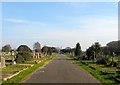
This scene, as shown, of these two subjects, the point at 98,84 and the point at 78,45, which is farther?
the point at 78,45

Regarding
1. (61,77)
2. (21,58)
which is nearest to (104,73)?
(61,77)

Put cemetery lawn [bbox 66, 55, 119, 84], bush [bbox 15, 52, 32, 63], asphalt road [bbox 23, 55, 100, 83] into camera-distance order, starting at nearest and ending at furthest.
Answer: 1. asphalt road [bbox 23, 55, 100, 83]
2. cemetery lawn [bbox 66, 55, 119, 84]
3. bush [bbox 15, 52, 32, 63]

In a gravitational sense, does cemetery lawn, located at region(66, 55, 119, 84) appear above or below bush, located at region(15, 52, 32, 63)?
below

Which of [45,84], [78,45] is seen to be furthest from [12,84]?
[78,45]

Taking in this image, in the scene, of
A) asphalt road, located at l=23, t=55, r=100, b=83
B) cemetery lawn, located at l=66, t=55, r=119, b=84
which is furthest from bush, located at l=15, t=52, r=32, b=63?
asphalt road, located at l=23, t=55, r=100, b=83

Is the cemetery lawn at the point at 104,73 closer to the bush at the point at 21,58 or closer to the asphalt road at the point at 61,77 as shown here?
the asphalt road at the point at 61,77

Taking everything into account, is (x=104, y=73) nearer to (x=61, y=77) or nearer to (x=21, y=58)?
(x=61, y=77)

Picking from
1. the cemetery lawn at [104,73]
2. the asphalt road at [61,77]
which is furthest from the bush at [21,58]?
the asphalt road at [61,77]

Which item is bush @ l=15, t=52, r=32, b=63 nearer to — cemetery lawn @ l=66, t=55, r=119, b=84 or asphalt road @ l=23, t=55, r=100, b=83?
cemetery lawn @ l=66, t=55, r=119, b=84

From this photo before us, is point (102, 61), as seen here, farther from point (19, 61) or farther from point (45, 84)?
point (45, 84)

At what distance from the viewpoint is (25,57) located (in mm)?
56344

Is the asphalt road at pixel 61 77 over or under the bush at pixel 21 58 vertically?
under

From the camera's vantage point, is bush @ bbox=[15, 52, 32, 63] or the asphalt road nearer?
the asphalt road

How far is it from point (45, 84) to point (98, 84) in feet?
11.2
